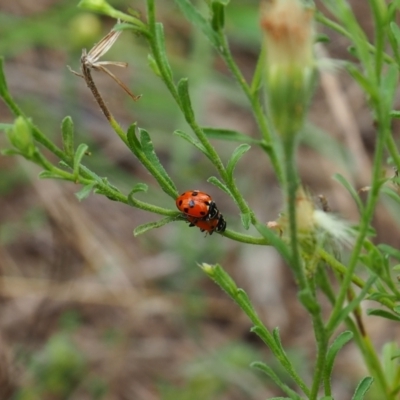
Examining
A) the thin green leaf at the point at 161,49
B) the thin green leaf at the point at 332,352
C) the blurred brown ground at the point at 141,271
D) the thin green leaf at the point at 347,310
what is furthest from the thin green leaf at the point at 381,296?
the blurred brown ground at the point at 141,271

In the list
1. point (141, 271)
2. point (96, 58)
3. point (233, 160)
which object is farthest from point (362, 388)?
point (141, 271)

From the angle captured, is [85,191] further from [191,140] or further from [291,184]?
[291,184]

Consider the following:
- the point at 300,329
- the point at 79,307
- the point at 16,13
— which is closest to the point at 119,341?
the point at 79,307

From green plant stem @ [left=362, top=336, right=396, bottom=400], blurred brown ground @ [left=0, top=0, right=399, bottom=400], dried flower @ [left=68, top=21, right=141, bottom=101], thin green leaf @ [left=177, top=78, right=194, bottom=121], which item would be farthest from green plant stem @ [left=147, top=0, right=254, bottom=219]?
blurred brown ground @ [left=0, top=0, right=399, bottom=400]

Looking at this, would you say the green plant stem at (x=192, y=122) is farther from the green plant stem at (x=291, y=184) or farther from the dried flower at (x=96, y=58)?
the green plant stem at (x=291, y=184)

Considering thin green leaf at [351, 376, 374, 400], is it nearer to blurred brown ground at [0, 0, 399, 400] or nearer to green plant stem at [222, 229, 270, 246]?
green plant stem at [222, 229, 270, 246]
